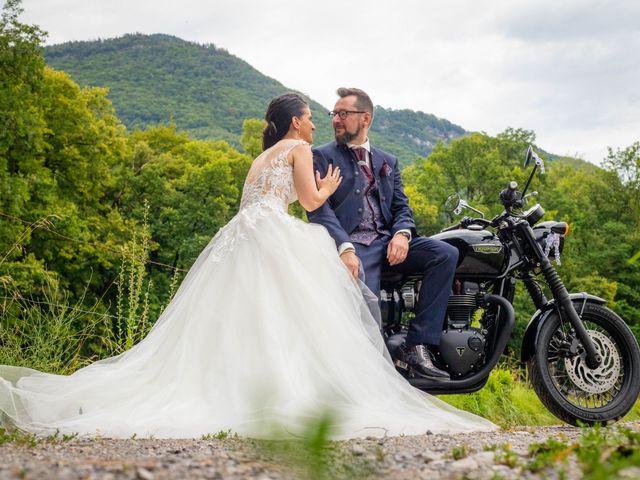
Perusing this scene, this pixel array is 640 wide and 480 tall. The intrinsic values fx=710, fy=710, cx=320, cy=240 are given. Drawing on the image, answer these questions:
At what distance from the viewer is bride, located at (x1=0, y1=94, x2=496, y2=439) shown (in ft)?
12.0

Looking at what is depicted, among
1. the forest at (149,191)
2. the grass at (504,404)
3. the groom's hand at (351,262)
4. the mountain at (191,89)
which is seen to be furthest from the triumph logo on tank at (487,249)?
the mountain at (191,89)

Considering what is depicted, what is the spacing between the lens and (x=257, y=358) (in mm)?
4051

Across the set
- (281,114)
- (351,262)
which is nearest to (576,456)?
(351,262)

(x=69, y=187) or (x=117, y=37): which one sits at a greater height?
(x=117, y=37)

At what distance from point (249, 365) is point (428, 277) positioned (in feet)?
4.30

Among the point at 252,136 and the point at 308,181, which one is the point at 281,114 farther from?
the point at 252,136

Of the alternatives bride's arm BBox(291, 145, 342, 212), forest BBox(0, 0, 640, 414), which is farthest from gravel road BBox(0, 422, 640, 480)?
forest BBox(0, 0, 640, 414)

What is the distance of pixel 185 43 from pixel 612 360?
106m

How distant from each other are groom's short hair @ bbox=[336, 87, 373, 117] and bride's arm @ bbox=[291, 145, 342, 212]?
57 centimetres

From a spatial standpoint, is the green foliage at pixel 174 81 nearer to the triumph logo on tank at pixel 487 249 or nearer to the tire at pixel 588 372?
the triumph logo on tank at pixel 487 249

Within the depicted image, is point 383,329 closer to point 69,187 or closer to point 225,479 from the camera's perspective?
point 225,479

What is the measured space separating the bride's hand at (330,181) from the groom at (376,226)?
10 centimetres

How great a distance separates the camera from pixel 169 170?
116 ft

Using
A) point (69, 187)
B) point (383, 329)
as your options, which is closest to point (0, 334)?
point (383, 329)
